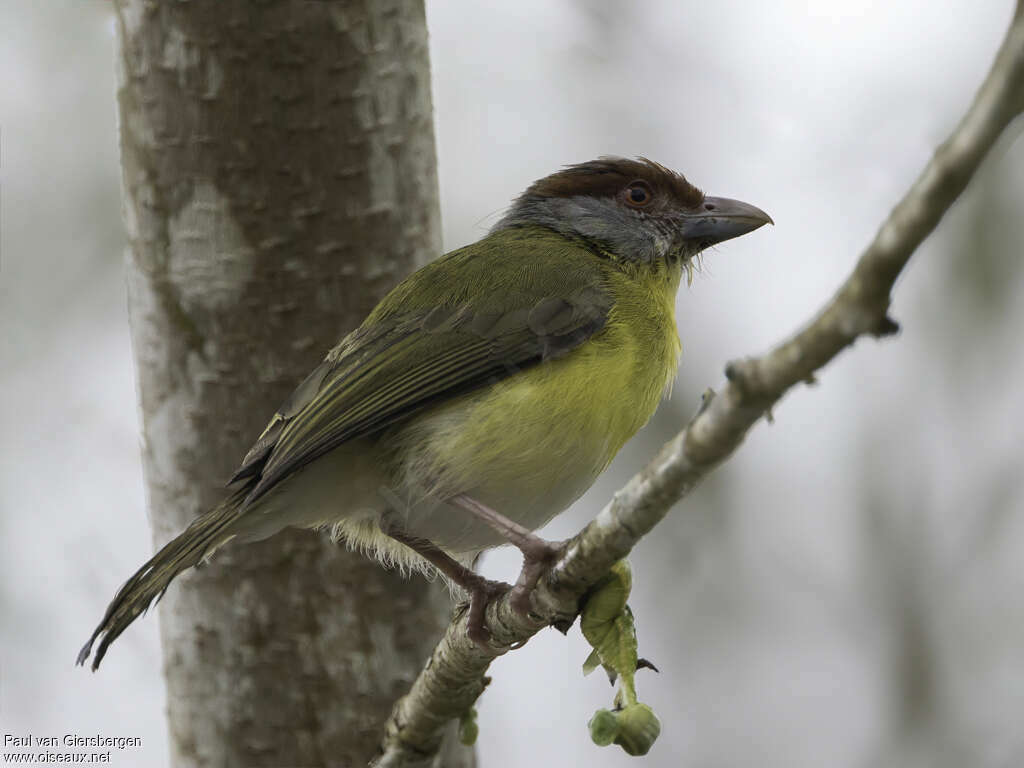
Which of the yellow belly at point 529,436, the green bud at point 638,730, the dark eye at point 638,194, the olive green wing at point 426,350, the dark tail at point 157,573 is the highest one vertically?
the dark eye at point 638,194

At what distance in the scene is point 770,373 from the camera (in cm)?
160

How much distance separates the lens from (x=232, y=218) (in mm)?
3258

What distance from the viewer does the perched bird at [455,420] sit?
3.08 metres

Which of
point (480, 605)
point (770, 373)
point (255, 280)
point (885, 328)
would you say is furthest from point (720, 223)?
point (885, 328)

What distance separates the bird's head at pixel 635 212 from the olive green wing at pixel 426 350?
0.53m

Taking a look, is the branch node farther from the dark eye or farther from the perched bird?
the dark eye

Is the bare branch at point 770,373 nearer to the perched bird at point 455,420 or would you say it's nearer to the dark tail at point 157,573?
the perched bird at point 455,420

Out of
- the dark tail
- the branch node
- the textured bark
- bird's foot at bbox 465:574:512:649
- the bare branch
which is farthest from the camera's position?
the textured bark

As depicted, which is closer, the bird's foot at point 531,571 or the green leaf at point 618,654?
the green leaf at point 618,654

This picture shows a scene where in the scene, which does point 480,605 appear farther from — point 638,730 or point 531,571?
point 638,730

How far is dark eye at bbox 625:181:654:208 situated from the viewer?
13.7 ft

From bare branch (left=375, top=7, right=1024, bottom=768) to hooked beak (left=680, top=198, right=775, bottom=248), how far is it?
1.86 metres

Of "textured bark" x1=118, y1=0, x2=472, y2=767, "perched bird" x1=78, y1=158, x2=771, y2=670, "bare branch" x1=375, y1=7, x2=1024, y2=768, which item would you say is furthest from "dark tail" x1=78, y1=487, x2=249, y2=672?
"bare branch" x1=375, y1=7, x2=1024, y2=768

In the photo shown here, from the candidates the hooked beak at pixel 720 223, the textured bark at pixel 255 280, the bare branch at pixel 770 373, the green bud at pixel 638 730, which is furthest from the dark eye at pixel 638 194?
the green bud at pixel 638 730
